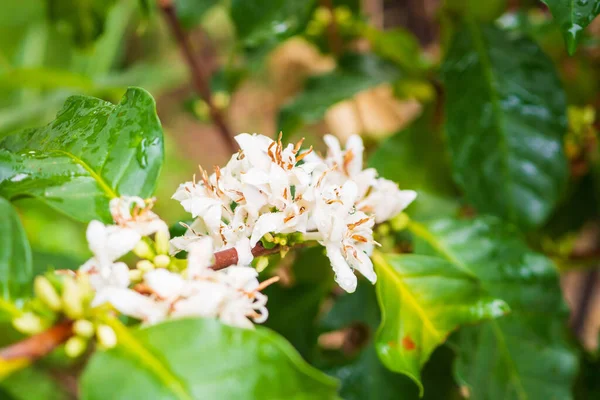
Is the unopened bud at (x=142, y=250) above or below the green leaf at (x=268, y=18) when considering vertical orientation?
below

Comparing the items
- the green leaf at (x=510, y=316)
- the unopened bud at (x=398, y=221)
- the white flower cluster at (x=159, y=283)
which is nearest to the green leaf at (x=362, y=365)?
the green leaf at (x=510, y=316)

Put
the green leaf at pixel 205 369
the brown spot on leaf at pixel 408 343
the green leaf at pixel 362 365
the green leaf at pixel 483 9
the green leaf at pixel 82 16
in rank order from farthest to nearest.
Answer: the green leaf at pixel 483 9
the green leaf at pixel 82 16
the green leaf at pixel 362 365
the brown spot on leaf at pixel 408 343
the green leaf at pixel 205 369

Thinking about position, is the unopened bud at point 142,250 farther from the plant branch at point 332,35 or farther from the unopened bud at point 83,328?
the plant branch at point 332,35

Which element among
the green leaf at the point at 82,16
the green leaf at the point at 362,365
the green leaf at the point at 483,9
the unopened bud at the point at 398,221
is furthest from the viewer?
the green leaf at the point at 483,9

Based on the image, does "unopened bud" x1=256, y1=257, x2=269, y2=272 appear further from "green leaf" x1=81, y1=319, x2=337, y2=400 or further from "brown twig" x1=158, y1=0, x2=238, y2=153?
"brown twig" x1=158, y1=0, x2=238, y2=153

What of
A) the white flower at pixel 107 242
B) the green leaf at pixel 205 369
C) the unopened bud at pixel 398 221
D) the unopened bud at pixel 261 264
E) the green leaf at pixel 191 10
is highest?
the green leaf at pixel 191 10

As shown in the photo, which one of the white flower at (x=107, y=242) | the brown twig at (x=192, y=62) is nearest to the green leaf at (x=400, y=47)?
the brown twig at (x=192, y=62)

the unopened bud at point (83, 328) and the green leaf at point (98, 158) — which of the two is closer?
the unopened bud at point (83, 328)

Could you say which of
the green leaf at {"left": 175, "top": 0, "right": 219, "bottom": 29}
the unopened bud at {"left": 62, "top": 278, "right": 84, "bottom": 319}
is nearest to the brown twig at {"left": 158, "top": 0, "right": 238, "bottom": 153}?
the green leaf at {"left": 175, "top": 0, "right": 219, "bottom": 29}
